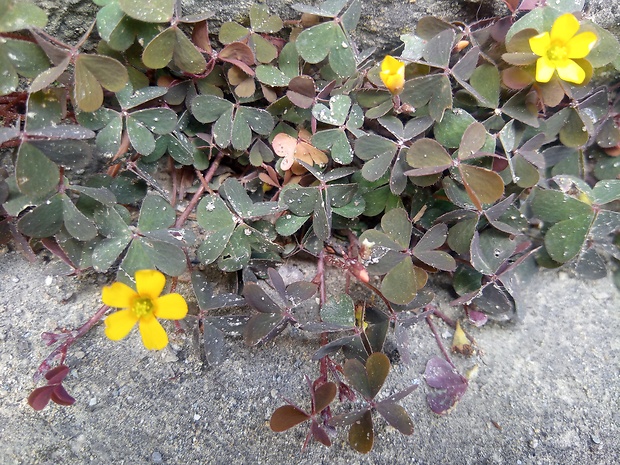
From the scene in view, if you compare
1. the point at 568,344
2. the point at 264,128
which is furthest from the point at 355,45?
the point at 568,344

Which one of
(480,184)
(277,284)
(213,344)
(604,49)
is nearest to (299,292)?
(277,284)

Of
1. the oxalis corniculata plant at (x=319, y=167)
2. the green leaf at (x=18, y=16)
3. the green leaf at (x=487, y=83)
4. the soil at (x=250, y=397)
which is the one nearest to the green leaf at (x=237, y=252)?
the oxalis corniculata plant at (x=319, y=167)

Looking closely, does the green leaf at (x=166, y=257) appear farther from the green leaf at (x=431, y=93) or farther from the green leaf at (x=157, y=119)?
the green leaf at (x=431, y=93)

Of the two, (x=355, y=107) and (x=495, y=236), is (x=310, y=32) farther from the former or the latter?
(x=495, y=236)

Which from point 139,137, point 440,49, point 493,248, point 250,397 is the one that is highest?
point 440,49

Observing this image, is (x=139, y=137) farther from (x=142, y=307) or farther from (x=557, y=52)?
(x=557, y=52)

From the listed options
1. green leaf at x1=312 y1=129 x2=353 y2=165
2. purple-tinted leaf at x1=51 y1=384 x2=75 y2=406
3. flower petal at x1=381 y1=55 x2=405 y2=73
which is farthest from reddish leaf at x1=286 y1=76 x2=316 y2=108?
purple-tinted leaf at x1=51 y1=384 x2=75 y2=406

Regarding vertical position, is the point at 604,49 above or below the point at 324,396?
above
